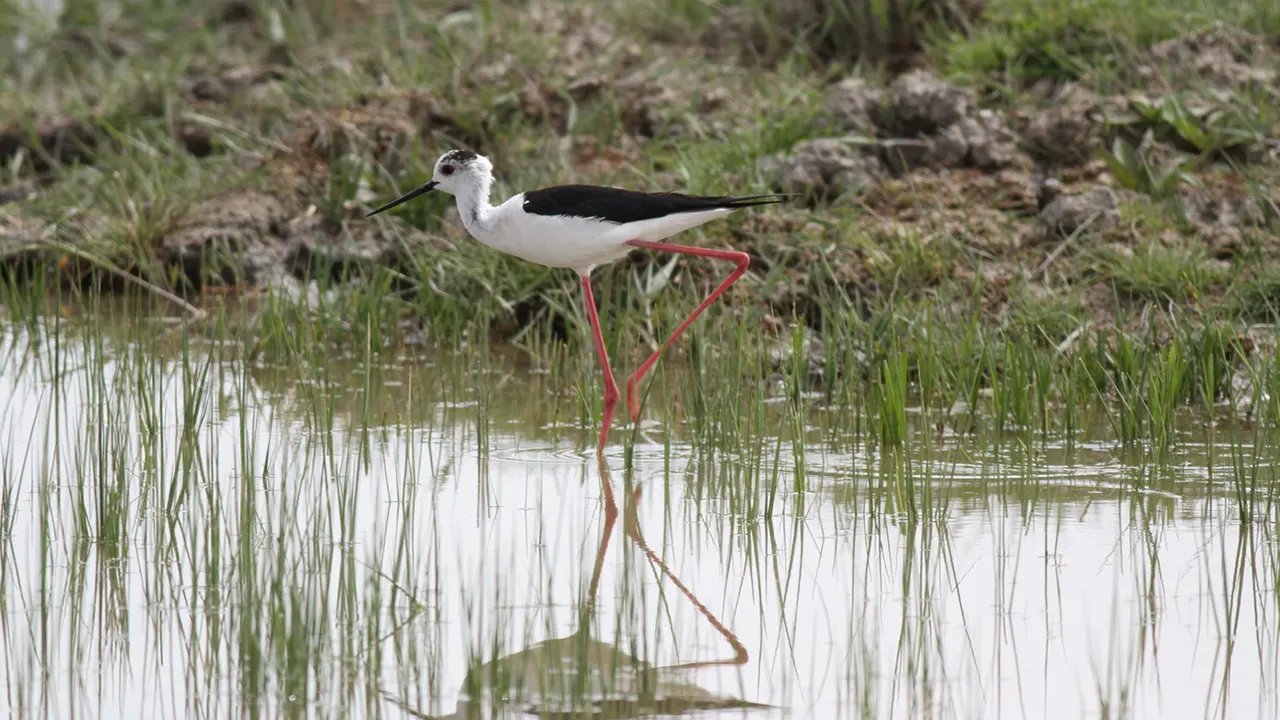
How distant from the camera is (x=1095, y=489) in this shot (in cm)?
505

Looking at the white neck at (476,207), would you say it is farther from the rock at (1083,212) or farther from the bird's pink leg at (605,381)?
the rock at (1083,212)

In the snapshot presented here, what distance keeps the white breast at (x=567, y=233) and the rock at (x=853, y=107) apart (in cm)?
208

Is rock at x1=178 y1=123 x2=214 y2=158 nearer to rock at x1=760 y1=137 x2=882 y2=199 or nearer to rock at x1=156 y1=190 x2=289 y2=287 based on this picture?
rock at x1=156 y1=190 x2=289 y2=287

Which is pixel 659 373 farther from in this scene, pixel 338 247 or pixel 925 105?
pixel 925 105

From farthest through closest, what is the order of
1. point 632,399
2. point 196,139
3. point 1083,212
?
point 196,139 < point 1083,212 < point 632,399

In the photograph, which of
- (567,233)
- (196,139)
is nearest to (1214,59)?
(567,233)

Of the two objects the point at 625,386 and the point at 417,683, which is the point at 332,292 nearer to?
the point at 625,386

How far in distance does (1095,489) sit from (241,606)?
2528 millimetres

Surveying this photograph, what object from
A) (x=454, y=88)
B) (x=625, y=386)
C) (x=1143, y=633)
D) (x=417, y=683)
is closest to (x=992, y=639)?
(x=1143, y=633)

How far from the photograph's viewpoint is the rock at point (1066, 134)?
779cm

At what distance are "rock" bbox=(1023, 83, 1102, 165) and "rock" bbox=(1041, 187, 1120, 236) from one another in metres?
0.45

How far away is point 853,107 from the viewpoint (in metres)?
7.98

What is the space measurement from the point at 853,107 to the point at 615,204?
240cm

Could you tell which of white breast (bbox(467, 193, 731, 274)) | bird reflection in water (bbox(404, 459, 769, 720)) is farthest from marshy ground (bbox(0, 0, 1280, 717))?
white breast (bbox(467, 193, 731, 274))
